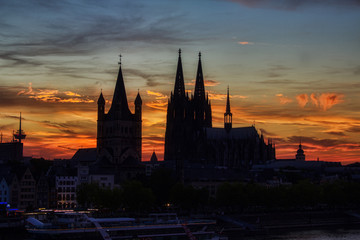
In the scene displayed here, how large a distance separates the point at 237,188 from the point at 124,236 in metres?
50.0

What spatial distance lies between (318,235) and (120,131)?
69.4 metres

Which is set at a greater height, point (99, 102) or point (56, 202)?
point (99, 102)

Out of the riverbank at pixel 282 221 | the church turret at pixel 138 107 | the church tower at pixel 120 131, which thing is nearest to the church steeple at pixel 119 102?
the church tower at pixel 120 131

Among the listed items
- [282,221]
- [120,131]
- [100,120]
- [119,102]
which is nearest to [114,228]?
[282,221]

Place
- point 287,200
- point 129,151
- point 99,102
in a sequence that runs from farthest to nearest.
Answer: point 99,102, point 129,151, point 287,200

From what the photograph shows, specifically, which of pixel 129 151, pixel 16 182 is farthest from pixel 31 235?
pixel 129 151

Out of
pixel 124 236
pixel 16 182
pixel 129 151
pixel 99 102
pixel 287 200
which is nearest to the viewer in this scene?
pixel 124 236

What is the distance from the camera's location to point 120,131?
17375 centimetres

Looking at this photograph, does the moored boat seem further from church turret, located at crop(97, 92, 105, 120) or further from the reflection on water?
church turret, located at crop(97, 92, 105, 120)

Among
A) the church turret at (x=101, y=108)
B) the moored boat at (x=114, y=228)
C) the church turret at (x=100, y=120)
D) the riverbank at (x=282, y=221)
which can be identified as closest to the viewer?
the moored boat at (x=114, y=228)

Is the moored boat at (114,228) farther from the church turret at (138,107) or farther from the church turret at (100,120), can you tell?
the church turret at (138,107)

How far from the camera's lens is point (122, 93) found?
174m

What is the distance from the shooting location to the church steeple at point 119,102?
173 metres

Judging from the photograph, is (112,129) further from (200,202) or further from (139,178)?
(200,202)
